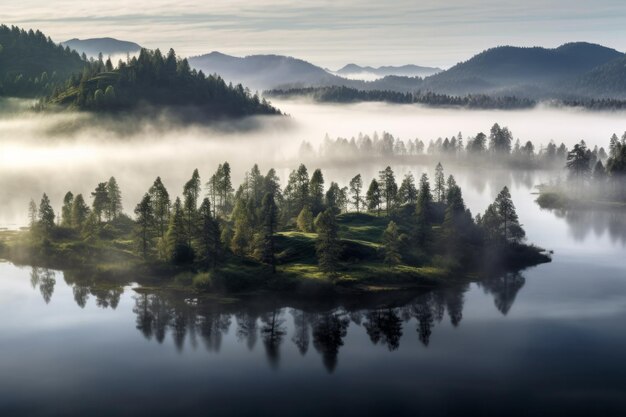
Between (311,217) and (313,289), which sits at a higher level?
(311,217)

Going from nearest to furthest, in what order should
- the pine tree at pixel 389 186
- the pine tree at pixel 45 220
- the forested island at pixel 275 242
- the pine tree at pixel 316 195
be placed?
1. the forested island at pixel 275 242
2. the pine tree at pixel 45 220
3. the pine tree at pixel 316 195
4. the pine tree at pixel 389 186

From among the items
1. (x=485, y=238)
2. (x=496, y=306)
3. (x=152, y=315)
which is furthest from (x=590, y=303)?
(x=152, y=315)

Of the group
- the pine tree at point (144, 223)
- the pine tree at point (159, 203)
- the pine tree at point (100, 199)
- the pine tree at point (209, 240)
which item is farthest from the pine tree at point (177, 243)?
the pine tree at point (100, 199)

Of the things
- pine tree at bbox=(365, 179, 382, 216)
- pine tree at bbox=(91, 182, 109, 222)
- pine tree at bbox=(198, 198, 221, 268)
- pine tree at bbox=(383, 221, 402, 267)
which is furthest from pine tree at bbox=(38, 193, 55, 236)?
pine tree at bbox=(365, 179, 382, 216)

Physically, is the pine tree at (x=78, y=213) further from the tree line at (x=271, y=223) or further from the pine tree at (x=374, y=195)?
the pine tree at (x=374, y=195)

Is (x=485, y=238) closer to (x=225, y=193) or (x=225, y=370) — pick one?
(x=225, y=193)
